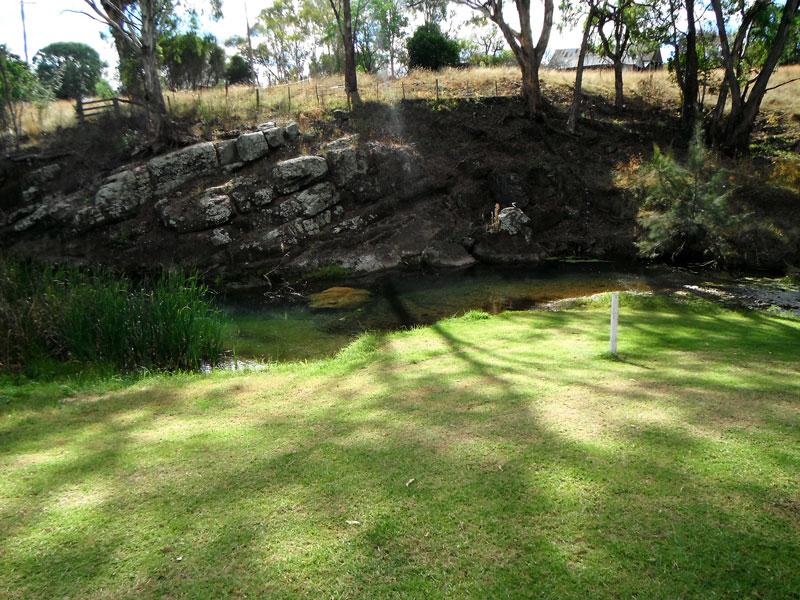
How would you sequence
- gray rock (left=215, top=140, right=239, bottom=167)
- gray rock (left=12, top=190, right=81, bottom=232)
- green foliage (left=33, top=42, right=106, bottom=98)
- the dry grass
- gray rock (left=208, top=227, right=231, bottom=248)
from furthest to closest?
green foliage (left=33, top=42, right=106, bottom=98), the dry grass, gray rock (left=215, top=140, right=239, bottom=167), gray rock (left=12, top=190, right=81, bottom=232), gray rock (left=208, top=227, right=231, bottom=248)

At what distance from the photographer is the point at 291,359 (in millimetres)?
10656

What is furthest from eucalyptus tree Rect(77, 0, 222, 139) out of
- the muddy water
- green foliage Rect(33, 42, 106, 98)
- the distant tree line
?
green foliage Rect(33, 42, 106, 98)

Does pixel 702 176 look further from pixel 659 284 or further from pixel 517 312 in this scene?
pixel 517 312

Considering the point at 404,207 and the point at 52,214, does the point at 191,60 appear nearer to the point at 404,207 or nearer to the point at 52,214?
the point at 52,214

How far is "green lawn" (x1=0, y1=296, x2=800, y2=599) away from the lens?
279cm

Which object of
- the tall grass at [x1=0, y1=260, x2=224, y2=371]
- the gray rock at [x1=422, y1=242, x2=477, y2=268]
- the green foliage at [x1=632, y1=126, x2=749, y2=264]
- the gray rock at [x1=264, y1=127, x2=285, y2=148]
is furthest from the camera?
the gray rock at [x1=264, y1=127, x2=285, y2=148]

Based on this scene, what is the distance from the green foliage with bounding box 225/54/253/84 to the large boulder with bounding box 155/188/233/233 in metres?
25.7

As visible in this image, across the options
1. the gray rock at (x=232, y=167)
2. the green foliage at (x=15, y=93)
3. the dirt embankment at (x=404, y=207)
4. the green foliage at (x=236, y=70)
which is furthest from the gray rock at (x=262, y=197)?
the green foliage at (x=236, y=70)

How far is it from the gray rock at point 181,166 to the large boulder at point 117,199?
1.43ft

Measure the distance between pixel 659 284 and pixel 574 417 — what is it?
1288cm

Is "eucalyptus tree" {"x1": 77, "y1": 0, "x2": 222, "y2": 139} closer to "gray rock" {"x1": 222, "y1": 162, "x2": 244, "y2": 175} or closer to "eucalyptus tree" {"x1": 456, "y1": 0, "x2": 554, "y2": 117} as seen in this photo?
"gray rock" {"x1": 222, "y1": 162, "x2": 244, "y2": 175}

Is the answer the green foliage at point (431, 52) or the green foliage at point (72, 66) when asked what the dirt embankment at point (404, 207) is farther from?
the green foliage at point (72, 66)

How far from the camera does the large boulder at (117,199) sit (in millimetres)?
20688

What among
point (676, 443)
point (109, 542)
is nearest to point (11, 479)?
point (109, 542)
